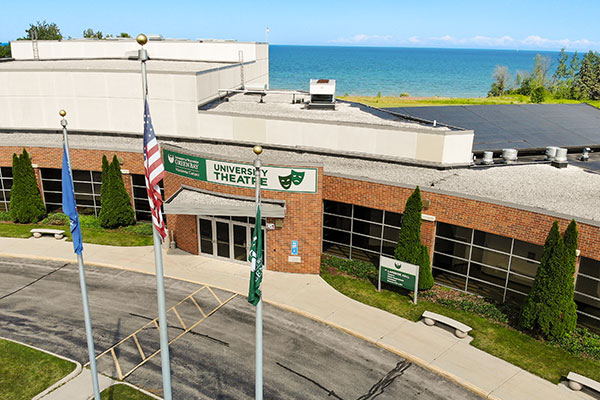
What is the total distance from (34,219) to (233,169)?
15.0 metres

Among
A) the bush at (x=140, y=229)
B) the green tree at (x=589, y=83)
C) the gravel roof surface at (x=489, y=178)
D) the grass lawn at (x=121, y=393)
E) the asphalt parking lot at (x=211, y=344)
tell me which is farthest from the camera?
the green tree at (x=589, y=83)

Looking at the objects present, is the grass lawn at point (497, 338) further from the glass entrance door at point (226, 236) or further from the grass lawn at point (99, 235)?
the grass lawn at point (99, 235)

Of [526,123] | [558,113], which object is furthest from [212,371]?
[558,113]

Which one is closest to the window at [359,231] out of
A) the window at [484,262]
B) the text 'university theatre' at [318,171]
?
the text 'university theatre' at [318,171]

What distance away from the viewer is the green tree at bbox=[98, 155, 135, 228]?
103 ft

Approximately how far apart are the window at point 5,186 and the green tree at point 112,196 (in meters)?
6.98

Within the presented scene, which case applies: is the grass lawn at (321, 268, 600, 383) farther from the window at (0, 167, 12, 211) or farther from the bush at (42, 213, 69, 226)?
the window at (0, 167, 12, 211)

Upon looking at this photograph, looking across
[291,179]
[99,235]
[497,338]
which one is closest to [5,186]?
[99,235]

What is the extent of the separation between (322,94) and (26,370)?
88.0 feet

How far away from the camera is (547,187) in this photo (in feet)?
82.1

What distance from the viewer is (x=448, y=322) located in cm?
2088

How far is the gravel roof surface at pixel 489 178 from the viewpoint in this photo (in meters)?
22.9

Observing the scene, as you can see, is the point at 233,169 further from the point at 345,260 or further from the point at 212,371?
the point at 212,371

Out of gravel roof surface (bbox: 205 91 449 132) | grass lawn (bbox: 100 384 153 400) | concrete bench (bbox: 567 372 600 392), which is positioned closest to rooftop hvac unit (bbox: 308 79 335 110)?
gravel roof surface (bbox: 205 91 449 132)
